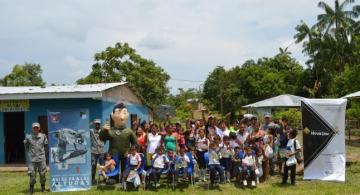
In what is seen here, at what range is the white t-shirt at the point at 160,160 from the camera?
1227cm

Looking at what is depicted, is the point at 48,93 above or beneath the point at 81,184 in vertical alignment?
above

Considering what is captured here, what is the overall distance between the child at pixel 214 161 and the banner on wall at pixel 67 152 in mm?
2997

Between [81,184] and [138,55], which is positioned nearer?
[81,184]

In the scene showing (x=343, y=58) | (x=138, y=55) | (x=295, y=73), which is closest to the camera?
(x=138, y=55)

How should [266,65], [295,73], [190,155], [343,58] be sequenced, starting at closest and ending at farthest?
[190,155], [343,58], [295,73], [266,65]

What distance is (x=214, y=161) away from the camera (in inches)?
488

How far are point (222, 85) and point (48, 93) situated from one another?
1455 inches

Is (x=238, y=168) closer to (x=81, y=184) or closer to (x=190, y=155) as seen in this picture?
(x=190, y=155)

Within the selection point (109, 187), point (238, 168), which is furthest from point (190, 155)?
point (109, 187)

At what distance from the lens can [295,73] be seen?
53.2 meters

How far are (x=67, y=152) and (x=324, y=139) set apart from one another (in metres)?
6.34

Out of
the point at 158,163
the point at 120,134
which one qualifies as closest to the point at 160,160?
the point at 158,163

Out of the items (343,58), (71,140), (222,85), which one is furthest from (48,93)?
(222,85)

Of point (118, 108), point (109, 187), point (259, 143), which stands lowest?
point (109, 187)
